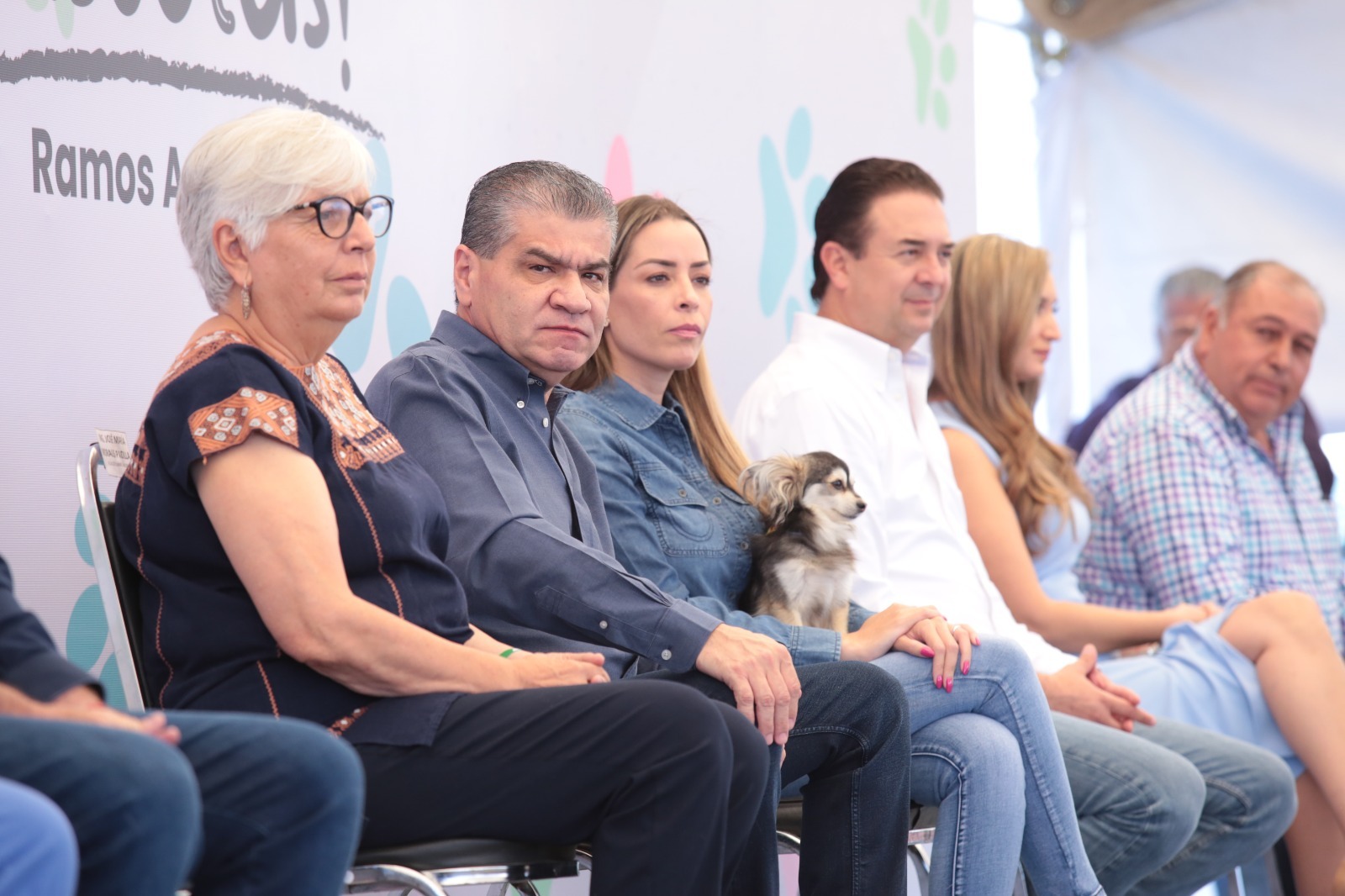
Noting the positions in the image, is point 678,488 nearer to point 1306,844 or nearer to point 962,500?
point 962,500

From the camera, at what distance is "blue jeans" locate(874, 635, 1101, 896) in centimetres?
205

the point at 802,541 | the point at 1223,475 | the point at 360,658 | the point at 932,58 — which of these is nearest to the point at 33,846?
the point at 360,658

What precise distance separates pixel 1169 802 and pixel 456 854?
1449 millimetres

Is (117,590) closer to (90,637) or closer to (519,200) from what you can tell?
(90,637)

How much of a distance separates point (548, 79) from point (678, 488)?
1118 mm

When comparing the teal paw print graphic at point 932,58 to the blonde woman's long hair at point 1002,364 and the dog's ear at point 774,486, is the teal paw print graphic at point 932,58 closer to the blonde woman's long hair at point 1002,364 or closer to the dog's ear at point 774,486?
the blonde woman's long hair at point 1002,364

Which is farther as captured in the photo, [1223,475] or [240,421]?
[1223,475]

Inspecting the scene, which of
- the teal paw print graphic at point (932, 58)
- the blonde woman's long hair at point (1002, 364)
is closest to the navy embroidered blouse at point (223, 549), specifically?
the blonde woman's long hair at point (1002, 364)

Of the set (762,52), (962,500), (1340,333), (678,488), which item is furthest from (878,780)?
(1340,333)

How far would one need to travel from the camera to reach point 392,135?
264 cm

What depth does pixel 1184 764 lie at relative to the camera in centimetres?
260

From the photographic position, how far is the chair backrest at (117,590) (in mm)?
1608

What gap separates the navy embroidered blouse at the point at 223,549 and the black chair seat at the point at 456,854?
12 cm

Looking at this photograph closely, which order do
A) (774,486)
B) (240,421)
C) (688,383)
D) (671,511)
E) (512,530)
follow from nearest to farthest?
(240,421) → (512,530) → (671,511) → (774,486) → (688,383)
